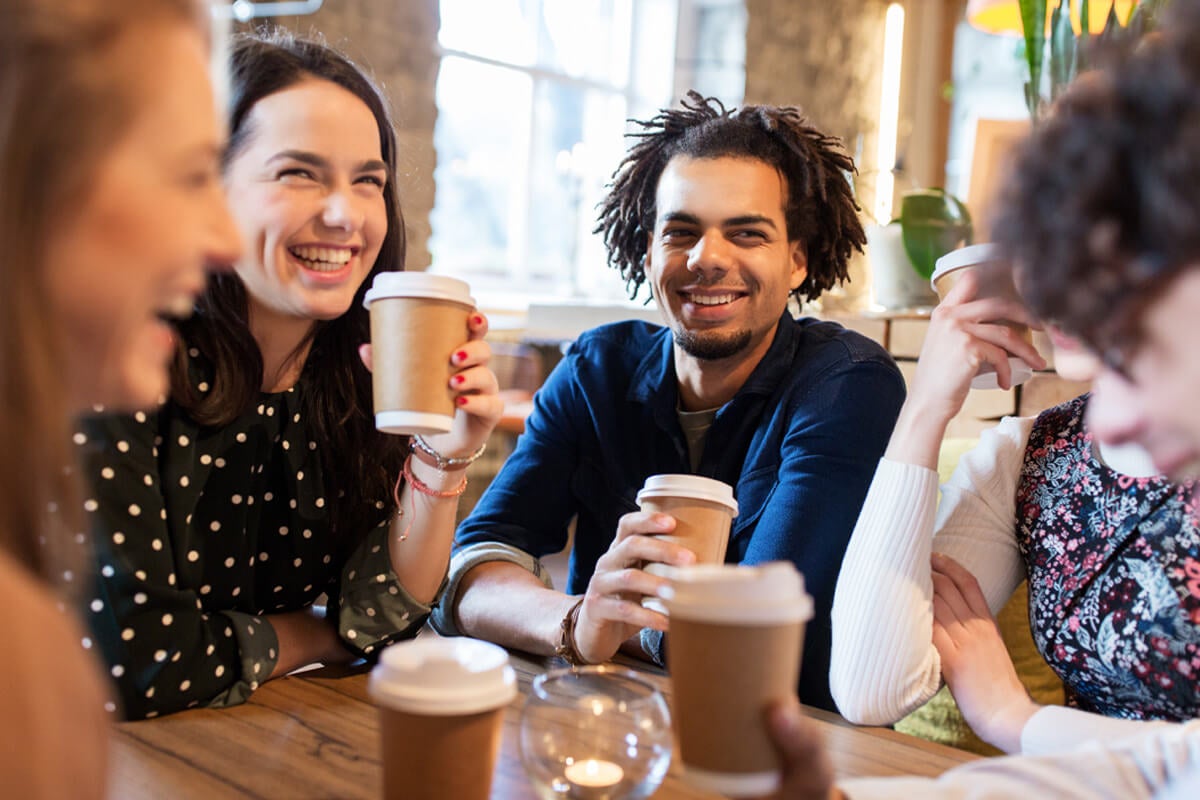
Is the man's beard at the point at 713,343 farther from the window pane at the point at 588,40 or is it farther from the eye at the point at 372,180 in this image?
the window pane at the point at 588,40

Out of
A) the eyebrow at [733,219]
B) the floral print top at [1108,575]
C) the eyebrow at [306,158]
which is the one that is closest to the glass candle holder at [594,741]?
the floral print top at [1108,575]

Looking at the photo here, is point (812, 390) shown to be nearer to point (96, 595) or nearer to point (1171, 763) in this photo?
point (1171, 763)

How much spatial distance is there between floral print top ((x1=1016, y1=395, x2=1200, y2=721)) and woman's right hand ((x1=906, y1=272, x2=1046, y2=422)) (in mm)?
156

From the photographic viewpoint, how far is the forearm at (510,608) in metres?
→ 1.60

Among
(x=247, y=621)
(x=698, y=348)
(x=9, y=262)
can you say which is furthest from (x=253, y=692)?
(x=698, y=348)

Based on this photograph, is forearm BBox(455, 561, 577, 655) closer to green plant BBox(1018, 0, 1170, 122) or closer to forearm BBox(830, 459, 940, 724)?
forearm BBox(830, 459, 940, 724)

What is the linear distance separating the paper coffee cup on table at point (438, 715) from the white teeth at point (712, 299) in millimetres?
1147

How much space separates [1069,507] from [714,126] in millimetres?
1028

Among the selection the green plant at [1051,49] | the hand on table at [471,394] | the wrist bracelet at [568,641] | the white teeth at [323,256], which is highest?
the green plant at [1051,49]

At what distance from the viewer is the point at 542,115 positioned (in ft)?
22.7

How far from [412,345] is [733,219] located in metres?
0.90

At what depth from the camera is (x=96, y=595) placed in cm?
130

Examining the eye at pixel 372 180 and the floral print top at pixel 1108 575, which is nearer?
the floral print top at pixel 1108 575

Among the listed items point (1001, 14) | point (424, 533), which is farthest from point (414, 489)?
point (1001, 14)
